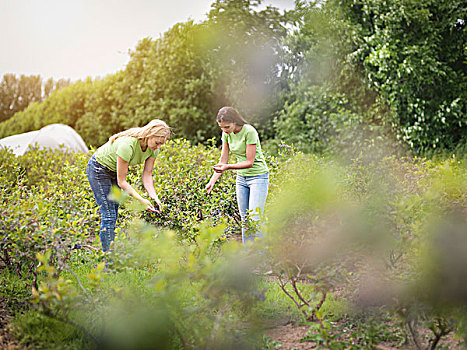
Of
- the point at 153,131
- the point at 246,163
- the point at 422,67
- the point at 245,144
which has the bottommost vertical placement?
the point at 246,163

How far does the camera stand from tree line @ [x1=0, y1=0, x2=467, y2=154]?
888cm

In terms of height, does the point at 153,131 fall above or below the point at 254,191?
above

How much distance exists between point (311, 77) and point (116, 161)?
8.28 meters

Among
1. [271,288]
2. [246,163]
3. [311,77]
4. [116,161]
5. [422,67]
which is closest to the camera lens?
[271,288]

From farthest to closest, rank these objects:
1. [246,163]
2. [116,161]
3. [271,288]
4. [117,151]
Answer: [246,163], [116,161], [117,151], [271,288]

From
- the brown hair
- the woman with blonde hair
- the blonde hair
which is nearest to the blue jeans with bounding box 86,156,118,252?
the woman with blonde hair

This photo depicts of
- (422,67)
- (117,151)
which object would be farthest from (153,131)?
(422,67)

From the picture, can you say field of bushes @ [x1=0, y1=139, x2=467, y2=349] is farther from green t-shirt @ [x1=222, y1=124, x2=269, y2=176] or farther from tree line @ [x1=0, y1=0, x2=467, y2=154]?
tree line @ [x1=0, y1=0, x2=467, y2=154]

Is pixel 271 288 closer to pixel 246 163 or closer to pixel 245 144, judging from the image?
pixel 246 163

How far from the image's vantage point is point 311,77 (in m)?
11.3

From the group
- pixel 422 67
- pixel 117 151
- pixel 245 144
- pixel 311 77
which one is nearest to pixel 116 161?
pixel 117 151

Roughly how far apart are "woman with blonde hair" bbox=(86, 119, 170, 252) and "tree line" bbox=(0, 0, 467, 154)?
20.9 ft

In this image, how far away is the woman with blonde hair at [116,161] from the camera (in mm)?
3754

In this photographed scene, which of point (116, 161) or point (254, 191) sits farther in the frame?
point (254, 191)
